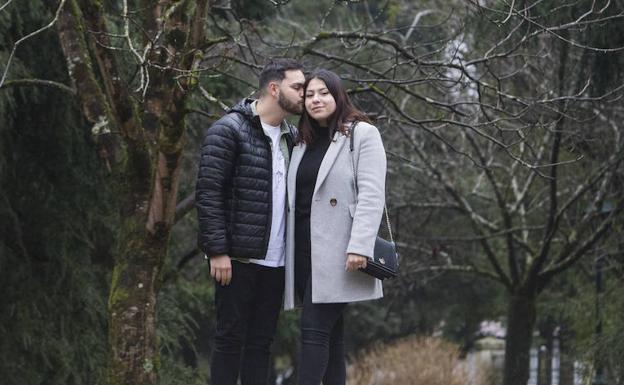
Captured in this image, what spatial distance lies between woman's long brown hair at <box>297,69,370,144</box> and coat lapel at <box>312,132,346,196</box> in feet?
0.10

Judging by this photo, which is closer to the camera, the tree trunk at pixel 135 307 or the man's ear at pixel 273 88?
the man's ear at pixel 273 88

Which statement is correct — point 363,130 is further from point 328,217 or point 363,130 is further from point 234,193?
point 234,193

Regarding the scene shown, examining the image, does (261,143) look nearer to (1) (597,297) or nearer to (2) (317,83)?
(2) (317,83)

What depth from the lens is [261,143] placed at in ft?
16.8

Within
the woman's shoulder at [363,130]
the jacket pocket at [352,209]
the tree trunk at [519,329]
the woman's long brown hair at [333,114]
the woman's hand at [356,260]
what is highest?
the tree trunk at [519,329]

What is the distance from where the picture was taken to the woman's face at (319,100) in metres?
5.01

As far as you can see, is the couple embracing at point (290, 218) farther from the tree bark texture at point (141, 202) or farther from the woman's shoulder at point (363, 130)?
the tree bark texture at point (141, 202)

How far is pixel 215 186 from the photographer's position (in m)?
4.98

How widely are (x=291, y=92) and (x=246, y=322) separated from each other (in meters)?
1.08

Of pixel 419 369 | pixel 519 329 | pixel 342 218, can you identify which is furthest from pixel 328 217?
pixel 419 369

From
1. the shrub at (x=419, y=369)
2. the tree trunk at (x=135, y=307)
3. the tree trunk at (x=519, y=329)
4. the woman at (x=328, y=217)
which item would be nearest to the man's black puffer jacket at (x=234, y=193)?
the woman at (x=328, y=217)

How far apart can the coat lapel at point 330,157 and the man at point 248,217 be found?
21cm

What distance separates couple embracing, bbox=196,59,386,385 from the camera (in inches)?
194

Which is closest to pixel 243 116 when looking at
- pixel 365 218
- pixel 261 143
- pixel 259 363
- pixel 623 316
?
pixel 261 143
